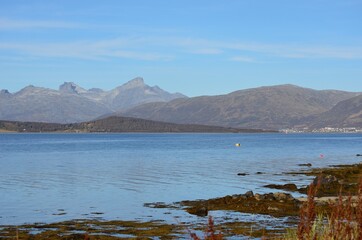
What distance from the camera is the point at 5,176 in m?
61.9

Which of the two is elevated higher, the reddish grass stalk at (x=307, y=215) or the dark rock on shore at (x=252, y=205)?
the reddish grass stalk at (x=307, y=215)

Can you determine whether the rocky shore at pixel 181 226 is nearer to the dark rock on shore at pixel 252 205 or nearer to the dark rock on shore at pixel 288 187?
the dark rock on shore at pixel 252 205

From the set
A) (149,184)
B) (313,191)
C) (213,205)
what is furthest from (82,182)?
(313,191)

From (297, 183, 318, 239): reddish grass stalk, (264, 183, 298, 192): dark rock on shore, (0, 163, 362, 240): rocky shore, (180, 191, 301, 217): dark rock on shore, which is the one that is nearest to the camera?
(297, 183, 318, 239): reddish grass stalk

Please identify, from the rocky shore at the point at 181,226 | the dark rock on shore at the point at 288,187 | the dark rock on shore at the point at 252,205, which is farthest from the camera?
the dark rock on shore at the point at 288,187

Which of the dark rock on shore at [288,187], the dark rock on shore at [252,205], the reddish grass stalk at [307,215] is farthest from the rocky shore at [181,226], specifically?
the reddish grass stalk at [307,215]

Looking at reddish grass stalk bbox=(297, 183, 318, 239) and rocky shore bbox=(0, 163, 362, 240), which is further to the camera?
rocky shore bbox=(0, 163, 362, 240)

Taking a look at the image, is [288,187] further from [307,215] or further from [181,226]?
[307,215]

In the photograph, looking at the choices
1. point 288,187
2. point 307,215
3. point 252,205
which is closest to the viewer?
point 307,215

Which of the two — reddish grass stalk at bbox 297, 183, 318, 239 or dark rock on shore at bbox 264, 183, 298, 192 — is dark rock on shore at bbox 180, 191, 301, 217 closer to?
dark rock on shore at bbox 264, 183, 298, 192

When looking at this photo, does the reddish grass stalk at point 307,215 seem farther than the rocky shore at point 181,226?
No

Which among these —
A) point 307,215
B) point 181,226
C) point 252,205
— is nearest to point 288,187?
point 252,205

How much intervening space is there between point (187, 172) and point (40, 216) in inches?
1381

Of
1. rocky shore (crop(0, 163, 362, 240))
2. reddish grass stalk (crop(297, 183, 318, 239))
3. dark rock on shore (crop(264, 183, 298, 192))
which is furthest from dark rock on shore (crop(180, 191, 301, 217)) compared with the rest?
reddish grass stalk (crop(297, 183, 318, 239))
